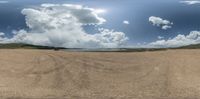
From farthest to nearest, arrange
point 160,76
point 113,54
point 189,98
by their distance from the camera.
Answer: point 113,54 → point 160,76 → point 189,98

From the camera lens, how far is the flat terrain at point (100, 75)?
127ft

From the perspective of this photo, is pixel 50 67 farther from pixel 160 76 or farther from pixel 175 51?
pixel 175 51

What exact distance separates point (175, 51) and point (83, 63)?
12684 millimetres

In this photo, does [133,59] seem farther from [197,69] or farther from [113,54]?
[197,69]

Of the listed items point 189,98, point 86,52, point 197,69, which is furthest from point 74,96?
point 86,52

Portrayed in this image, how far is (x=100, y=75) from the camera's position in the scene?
44.8m

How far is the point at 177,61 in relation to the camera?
167 ft

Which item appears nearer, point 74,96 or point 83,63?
point 74,96

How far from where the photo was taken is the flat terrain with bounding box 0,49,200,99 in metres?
38.7

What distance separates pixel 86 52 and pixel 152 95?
19023mm

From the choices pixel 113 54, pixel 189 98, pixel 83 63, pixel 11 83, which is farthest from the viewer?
pixel 113 54

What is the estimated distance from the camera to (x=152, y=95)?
1502 inches

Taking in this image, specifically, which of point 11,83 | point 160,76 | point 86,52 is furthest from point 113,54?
point 11,83

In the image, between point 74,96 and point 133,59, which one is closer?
point 74,96
